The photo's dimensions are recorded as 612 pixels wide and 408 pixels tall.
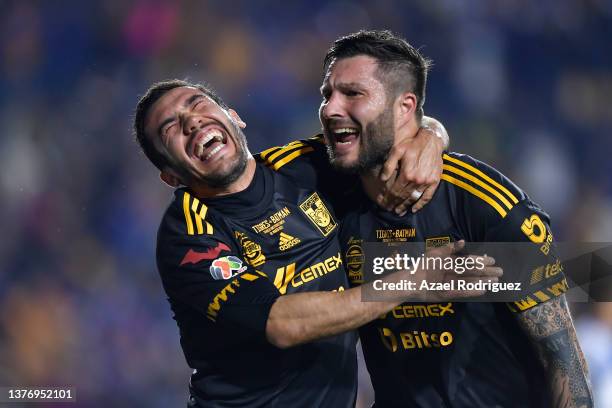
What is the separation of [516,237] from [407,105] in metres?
0.76

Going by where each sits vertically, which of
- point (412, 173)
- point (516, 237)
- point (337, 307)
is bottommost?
point (337, 307)

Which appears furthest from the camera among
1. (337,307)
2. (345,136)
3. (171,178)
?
(171,178)

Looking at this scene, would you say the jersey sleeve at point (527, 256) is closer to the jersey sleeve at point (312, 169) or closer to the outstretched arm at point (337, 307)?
the outstretched arm at point (337, 307)

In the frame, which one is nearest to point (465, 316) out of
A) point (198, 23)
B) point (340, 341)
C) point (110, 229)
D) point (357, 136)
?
point (340, 341)

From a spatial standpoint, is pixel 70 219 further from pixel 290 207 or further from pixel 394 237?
pixel 394 237

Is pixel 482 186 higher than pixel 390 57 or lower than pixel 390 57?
lower

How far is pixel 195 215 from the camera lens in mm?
3098

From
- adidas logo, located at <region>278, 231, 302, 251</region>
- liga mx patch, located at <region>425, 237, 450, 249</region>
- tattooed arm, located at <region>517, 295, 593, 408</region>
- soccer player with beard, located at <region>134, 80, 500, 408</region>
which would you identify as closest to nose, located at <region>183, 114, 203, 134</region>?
soccer player with beard, located at <region>134, 80, 500, 408</region>

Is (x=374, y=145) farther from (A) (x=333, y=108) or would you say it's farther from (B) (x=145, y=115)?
(B) (x=145, y=115)

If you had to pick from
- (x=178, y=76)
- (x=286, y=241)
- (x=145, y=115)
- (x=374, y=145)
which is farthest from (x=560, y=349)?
(x=178, y=76)

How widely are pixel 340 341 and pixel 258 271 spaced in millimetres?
510

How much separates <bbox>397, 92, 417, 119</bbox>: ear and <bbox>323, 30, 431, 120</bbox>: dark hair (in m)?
0.02

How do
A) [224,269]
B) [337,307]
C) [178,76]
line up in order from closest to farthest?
[337,307], [224,269], [178,76]

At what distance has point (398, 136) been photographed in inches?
122
